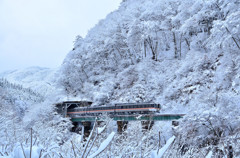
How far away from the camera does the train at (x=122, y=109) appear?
750 inches

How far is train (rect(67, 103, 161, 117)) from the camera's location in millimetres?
19047

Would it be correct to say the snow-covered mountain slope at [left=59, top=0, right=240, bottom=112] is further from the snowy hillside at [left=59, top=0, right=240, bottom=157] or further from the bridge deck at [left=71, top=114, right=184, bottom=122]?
the bridge deck at [left=71, top=114, right=184, bottom=122]

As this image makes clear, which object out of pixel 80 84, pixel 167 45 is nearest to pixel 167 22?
pixel 167 45

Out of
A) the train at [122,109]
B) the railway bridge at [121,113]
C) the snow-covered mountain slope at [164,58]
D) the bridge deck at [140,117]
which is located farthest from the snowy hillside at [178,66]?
the train at [122,109]

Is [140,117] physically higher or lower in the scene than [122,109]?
lower

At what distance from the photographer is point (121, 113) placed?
21.7 metres

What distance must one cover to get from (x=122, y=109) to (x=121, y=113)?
55 centimetres

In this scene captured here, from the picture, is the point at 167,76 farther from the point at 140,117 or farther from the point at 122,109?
the point at 140,117

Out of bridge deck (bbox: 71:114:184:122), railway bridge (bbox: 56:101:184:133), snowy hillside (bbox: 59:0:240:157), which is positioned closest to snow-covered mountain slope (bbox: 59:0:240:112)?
snowy hillside (bbox: 59:0:240:157)

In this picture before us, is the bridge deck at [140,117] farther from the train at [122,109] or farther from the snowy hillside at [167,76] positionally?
the snowy hillside at [167,76]

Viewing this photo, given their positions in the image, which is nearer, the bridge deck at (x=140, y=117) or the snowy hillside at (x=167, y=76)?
the snowy hillside at (x=167, y=76)

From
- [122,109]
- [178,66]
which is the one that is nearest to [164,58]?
[178,66]

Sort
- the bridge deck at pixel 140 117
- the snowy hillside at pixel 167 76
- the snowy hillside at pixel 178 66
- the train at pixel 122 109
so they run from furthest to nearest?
the train at pixel 122 109 → the bridge deck at pixel 140 117 → the snowy hillside at pixel 178 66 → the snowy hillside at pixel 167 76

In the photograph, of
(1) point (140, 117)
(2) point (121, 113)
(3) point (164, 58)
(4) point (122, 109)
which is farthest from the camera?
(3) point (164, 58)
